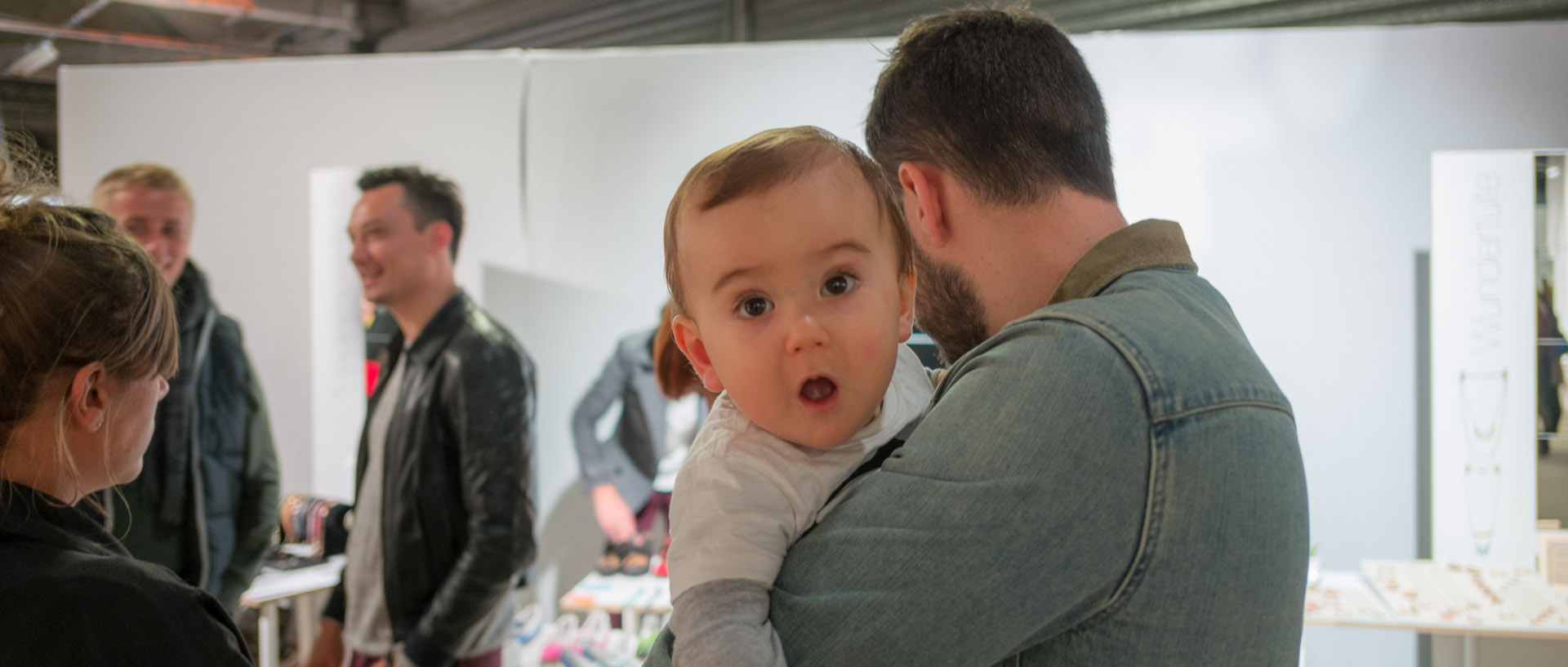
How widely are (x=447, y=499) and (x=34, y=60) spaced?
4.55 metres

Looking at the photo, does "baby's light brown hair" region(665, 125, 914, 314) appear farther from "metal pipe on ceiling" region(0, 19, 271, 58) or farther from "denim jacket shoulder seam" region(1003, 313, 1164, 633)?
"metal pipe on ceiling" region(0, 19, 271, 58)

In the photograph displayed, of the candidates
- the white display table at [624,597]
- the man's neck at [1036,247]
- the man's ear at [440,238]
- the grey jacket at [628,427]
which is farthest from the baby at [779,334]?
the grey jacket at [628,427]

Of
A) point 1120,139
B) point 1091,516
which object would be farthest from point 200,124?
point 1091,516

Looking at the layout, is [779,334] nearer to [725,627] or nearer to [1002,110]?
[725,627]

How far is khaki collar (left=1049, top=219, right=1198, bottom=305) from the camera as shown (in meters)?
1.06

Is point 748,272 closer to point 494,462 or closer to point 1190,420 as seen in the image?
point 1190,420

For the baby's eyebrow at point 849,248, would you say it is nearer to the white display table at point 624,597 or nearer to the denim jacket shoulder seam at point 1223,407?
the denim jacket shoulder seam at point 1223,407

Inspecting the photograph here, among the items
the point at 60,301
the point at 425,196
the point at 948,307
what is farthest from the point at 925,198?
the point at 425,196

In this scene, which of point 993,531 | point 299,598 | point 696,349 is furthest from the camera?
point 299,598

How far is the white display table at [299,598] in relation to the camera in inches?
144

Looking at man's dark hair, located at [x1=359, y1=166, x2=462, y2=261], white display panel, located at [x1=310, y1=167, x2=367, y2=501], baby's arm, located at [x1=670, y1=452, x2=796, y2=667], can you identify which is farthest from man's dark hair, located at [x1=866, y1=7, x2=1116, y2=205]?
white display panel, located at [x1=310, y1=167, x2=367, y2=501]

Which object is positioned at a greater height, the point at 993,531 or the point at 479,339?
the point at 479,339

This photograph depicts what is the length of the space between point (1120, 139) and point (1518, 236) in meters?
1.29

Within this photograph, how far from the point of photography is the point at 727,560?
84 centimetres
